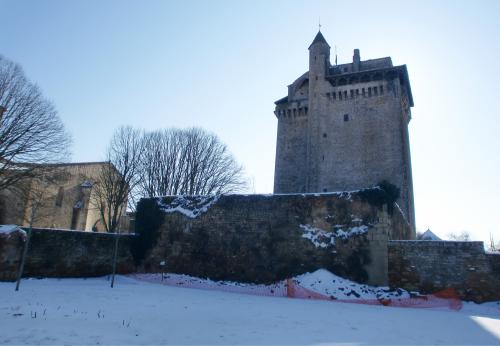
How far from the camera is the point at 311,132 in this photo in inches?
1057

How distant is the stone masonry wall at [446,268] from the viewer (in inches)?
461

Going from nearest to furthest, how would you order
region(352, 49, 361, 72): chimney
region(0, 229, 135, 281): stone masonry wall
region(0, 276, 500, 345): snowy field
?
1. region(0, 276, 500, 345): snowy field
2. region(0, 229, 135, 281): stone masonry wall
3. region(352, 49, 361, 72): chimney

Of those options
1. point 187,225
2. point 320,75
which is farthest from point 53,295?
point 320,75

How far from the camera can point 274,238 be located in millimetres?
15219

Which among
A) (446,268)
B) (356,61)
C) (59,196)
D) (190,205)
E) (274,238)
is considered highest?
(356,61)

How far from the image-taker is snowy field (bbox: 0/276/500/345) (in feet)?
16.9

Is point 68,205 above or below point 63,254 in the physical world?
above

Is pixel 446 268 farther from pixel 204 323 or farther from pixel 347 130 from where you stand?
pixel 347 130

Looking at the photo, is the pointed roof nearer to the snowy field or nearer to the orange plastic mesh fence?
the orange plastic mesh fence

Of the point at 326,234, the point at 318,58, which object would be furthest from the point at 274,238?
the point at 318,58

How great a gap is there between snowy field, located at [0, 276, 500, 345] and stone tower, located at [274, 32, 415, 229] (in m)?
16.3

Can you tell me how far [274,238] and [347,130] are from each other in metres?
14.1

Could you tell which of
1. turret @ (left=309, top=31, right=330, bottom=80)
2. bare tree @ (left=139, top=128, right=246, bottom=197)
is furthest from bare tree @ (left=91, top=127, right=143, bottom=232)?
turret @ (left=309, top=31, right=330, bottom=80)

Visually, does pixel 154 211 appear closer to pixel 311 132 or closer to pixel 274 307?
pixel 274 307
